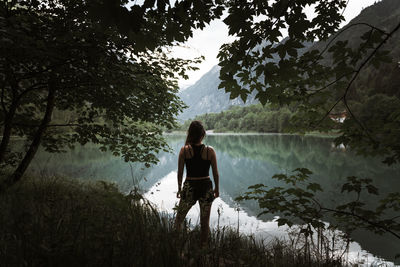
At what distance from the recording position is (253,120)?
125 metres

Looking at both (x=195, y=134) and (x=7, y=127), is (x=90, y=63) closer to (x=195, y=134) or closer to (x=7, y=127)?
(x=195, y=134)

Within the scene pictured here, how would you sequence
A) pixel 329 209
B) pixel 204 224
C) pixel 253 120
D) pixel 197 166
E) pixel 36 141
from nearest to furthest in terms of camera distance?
pixel 329 209, pixel 204 224, pixel 197 166, pixel 36 141, pixel 253 120

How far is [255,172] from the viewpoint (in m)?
21.2

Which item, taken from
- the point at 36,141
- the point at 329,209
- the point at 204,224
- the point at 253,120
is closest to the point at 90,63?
the point at 36,141

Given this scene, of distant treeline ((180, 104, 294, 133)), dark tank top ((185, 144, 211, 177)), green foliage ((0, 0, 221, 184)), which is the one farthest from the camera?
distant treeline ((180, 104, 294, 133))

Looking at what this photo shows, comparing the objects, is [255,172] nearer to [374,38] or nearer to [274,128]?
[374,38]

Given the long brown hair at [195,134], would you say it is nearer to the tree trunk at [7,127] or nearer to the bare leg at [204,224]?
the bare leg at [204,224]

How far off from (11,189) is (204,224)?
5.03 m

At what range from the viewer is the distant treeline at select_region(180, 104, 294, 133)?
3834 inches

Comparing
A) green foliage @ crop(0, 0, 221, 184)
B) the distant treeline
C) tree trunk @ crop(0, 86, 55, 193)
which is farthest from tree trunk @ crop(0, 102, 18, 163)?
the distant treeline

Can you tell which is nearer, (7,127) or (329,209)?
(329,209)

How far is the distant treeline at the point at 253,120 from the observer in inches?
3834

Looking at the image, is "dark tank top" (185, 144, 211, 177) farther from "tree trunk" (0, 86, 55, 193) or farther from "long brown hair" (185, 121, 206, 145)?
"tree trunk" (0, 86, 55, 193)

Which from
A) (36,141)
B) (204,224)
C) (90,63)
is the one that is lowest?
(204,224)
